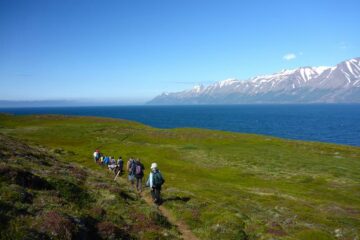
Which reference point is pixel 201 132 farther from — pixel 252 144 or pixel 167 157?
pixel 167 157

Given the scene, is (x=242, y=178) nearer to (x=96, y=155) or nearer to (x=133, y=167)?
(x=133, y=167)

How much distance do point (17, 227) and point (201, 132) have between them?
316 ft

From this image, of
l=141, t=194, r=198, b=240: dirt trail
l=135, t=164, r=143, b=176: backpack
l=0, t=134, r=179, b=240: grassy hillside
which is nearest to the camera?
l=0, t=134, r=179, b=240: grassy hillside

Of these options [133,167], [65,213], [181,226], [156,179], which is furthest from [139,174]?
[65,213]

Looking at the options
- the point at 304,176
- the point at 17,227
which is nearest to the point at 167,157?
the point at 304,176

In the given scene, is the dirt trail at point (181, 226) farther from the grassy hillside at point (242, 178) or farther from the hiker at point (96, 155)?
the hiker at point (96, 155)

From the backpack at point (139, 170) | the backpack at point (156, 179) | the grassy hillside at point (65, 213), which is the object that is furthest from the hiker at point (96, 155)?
the backpack at point (156, 179)

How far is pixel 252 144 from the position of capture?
88625 mm

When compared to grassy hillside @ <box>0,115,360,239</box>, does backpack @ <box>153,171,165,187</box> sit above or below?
above

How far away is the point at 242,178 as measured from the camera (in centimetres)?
5366

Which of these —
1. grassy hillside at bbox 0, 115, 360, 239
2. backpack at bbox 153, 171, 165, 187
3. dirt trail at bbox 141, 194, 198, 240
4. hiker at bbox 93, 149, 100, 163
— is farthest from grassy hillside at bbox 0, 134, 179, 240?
hiker at bbox 93, 149, 100, 163

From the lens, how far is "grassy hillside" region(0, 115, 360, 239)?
988 inches

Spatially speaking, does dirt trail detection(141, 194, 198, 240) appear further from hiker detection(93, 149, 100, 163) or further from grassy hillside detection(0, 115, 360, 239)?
hiker detection(93, 149, 100, 163)

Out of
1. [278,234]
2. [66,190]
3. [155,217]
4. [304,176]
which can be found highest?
[66,190]
